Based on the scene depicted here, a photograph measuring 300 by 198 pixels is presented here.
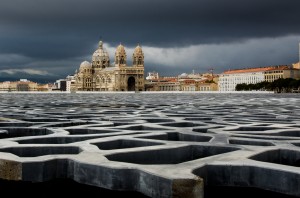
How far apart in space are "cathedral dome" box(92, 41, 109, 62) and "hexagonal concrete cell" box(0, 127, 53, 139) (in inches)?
6035

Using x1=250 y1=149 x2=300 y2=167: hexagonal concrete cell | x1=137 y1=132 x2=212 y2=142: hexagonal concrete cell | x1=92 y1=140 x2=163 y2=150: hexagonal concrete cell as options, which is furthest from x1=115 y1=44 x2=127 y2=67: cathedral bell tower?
x1=250 y1=149 x2=300 y2=167: hexagonal concrete cell

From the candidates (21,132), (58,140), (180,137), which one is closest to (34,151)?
(58,140)

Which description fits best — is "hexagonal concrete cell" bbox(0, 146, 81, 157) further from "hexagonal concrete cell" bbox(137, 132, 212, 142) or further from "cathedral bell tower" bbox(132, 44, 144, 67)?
"cathedral bell tower" bbox(132, 44, 144, 67)

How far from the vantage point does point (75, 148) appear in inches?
214

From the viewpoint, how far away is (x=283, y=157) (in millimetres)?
5230

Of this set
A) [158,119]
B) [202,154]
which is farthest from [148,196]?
[158,119]

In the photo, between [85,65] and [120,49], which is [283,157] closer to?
[120,49]

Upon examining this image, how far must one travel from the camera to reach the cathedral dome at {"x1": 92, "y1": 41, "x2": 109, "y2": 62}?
160625 mm

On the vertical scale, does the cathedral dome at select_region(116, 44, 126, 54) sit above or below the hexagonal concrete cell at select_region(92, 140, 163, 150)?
above

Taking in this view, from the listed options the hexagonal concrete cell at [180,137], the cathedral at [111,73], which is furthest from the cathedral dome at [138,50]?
the hexagonal concrete cell at [180,137]

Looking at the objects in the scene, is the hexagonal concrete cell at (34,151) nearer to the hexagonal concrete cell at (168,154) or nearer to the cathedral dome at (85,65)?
the hexagonal concrete cell at (168,154)

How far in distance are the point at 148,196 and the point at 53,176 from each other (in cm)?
108

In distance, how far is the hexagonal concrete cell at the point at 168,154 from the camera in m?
5.06

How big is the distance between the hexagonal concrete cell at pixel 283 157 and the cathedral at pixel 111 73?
141 metres
